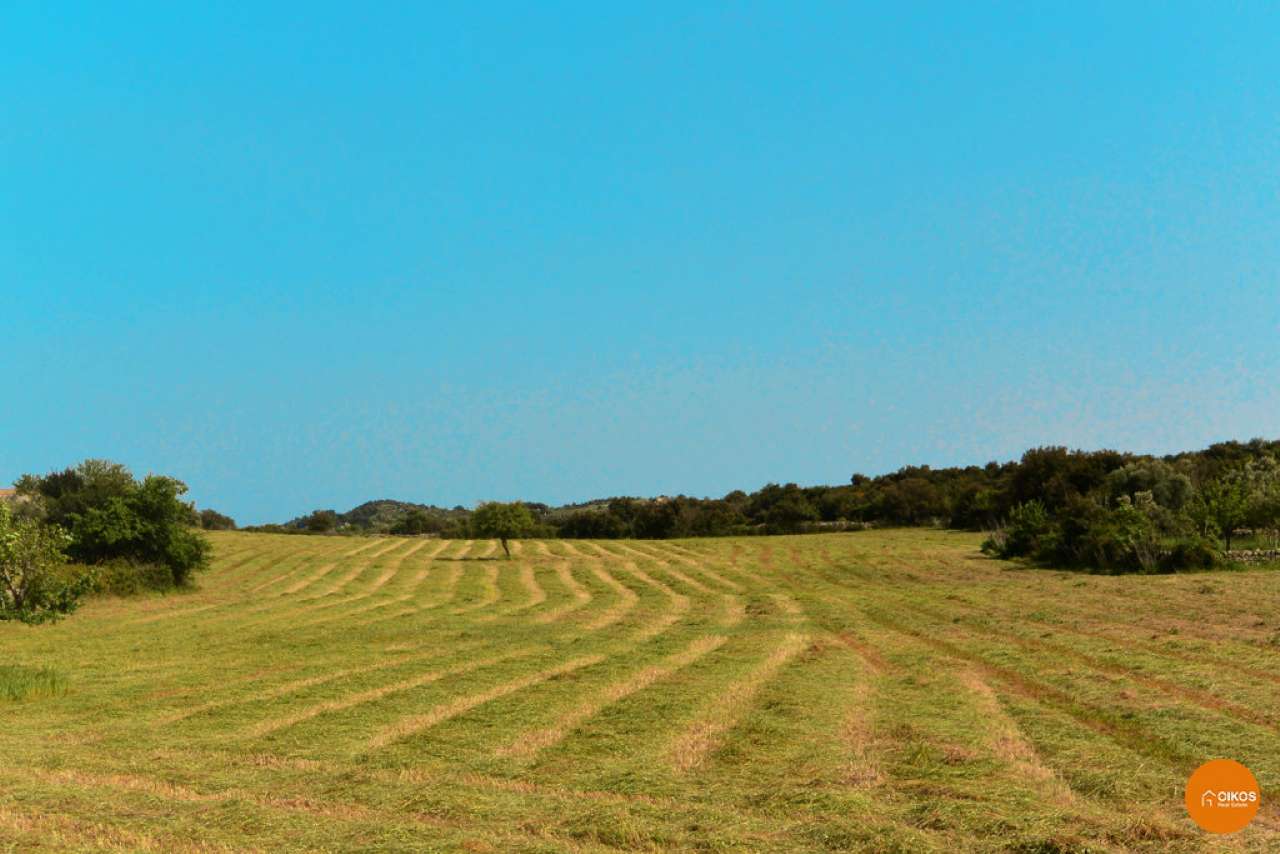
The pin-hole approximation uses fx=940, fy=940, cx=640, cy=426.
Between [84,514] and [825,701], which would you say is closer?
[825,701]

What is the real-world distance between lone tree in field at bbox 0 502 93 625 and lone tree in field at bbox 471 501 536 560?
31978 mm

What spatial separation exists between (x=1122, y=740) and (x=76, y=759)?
1208 centimetres

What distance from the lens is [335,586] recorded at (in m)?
41.8

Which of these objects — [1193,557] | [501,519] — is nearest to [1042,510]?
[1193,557]

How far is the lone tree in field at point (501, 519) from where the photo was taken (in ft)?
188

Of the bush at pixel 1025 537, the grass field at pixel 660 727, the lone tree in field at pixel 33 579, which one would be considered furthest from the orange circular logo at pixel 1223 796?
the bush at pixel 1025 537

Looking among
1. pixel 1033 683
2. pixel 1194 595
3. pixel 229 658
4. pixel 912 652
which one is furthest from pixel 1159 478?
pixel 229 658

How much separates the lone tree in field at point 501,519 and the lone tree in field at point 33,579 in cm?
3198

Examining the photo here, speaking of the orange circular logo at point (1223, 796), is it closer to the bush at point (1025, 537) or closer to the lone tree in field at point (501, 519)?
the bush at point (1025, 537)

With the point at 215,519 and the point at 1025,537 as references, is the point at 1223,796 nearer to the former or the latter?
the point at 1025,537

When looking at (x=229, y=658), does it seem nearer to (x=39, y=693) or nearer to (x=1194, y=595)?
(x=39, y=693)

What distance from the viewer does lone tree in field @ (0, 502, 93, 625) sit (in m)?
22.2

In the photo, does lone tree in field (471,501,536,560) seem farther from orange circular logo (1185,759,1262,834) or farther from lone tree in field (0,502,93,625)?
orange circular logo (1185,759,1262,834)

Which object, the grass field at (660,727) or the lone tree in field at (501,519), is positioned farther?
the lone tree in field at (501,519)
